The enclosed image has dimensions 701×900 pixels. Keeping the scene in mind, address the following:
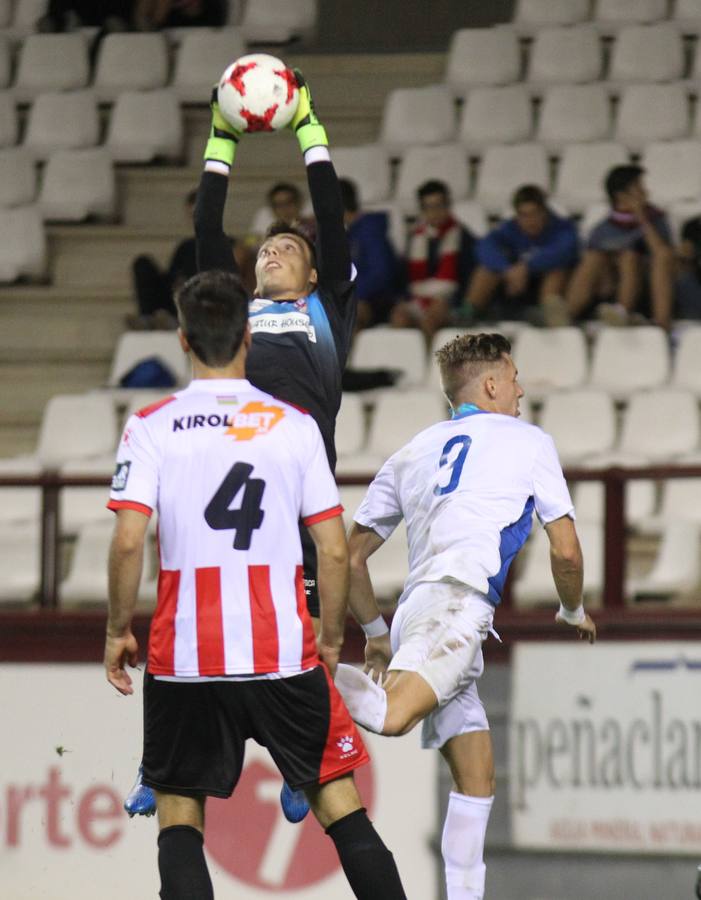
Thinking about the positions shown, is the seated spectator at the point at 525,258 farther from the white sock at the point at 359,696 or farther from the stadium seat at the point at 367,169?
the white sock at the point at 359,696

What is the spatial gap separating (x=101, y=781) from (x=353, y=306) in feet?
8.54

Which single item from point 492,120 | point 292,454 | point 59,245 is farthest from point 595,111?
point 292,454

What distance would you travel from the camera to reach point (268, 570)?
14.5 feet

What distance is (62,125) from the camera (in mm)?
11570

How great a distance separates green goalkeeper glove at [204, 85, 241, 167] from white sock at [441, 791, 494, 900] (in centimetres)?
206

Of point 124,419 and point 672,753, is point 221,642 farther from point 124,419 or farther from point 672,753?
point 124,419

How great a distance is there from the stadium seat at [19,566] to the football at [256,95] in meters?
2.79

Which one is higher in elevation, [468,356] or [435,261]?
[435,261]

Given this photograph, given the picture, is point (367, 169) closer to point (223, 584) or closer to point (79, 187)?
point (79, 187)

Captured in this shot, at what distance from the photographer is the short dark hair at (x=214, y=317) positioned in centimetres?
442

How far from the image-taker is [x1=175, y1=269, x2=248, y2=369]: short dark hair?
442cm

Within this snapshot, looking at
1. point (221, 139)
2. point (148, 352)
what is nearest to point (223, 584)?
point (221, 139)

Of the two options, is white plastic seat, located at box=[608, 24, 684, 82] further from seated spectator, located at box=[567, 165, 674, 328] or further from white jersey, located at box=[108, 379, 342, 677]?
white jersey, located at box=[108, 379, 342, 677]

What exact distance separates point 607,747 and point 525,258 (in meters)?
3.25
